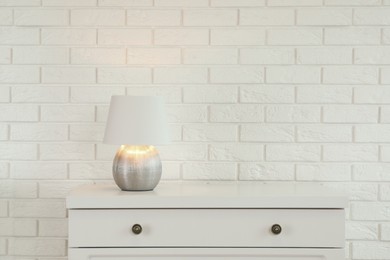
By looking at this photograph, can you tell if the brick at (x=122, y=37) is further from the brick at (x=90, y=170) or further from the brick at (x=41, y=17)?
the brick at (x=90, y=170)

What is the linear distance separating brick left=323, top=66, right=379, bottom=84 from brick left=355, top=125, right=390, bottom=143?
0.20m

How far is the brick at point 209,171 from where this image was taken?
271 cm

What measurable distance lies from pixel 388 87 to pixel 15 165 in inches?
66.8

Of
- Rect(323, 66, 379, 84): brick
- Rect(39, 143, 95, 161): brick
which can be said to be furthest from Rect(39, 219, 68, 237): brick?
Rect(323, 66, 379, 84): brick

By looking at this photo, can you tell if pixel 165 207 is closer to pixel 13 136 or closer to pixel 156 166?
pixel 156 166

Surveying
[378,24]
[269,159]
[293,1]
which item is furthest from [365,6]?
[269,159]

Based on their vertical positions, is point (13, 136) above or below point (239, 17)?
below

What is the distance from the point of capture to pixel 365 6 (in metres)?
2.69

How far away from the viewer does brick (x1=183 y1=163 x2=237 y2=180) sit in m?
2.71

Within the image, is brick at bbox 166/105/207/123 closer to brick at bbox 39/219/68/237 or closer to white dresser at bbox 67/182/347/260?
white dresser at bbox 67/182/347/260

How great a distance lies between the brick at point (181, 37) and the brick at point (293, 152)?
563 mm

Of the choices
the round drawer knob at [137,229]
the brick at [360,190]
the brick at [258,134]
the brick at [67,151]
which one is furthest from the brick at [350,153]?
the brick at [67,151]

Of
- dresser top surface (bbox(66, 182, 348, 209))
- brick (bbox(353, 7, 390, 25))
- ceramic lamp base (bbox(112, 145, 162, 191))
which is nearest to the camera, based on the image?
dresser top surface (bbox(66, 182, 348, 209))

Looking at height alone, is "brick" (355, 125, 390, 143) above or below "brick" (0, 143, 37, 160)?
above
